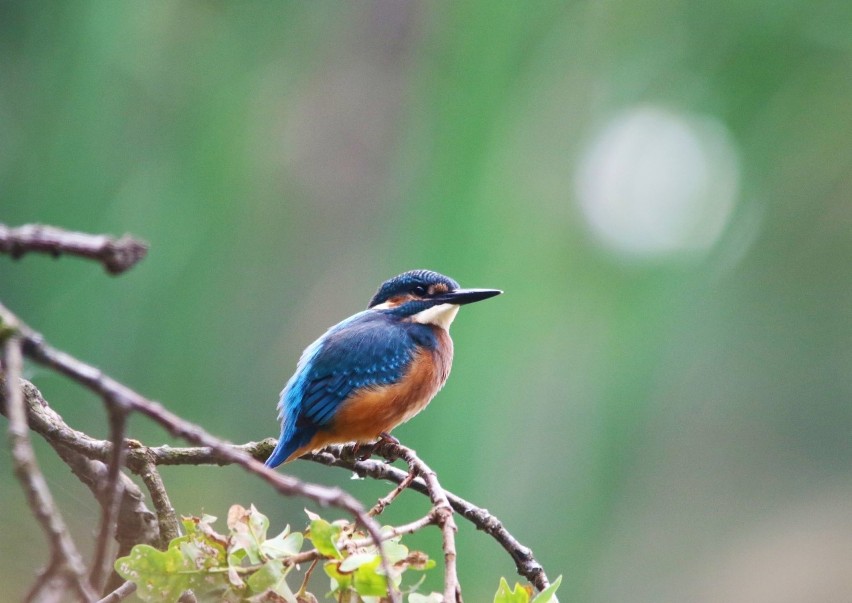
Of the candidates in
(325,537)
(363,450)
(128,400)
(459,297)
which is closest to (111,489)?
(128,400)

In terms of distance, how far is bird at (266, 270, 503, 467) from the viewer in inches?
68.6

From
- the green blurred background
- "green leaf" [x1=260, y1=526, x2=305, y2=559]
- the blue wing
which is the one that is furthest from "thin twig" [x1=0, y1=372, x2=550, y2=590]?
the green blurred background

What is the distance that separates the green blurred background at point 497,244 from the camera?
3.40 metres

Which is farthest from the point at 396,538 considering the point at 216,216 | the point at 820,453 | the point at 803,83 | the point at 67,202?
the point at 820,453

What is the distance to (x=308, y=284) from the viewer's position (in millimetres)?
4613

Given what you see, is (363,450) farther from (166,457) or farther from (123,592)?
(123,592)

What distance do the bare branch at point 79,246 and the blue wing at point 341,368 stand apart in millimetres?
1185

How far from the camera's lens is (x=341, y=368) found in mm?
1883

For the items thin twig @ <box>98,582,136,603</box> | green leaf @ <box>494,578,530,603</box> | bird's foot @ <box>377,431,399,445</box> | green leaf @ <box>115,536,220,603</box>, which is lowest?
bird's foot @ <box>377,431,399,445</box>

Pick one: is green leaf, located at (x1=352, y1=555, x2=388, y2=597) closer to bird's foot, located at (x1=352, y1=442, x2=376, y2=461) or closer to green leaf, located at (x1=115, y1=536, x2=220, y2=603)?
green leaf, located at (x1=115, y1=536, x2=220, y2=603)

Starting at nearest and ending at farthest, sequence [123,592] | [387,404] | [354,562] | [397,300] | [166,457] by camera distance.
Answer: [354,562] → [123,592] → [166,457] → [387,404] → [397,300]

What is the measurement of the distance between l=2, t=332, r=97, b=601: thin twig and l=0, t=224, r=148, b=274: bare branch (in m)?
0.04

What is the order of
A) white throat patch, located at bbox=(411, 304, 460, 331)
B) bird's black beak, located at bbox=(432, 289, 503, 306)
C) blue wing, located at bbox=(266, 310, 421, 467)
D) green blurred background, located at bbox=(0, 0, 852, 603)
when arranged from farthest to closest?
green blurred background, located at bbox=(0, 0, 852, 603) → white throat patch, located at bbox=(411, 304, 460, 331) → bird's black beak, located at bbox=(432, 289, 503, 306) → blue wing, located at bbox=(266, 310, 421, 467)

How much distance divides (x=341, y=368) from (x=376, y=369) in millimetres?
72
